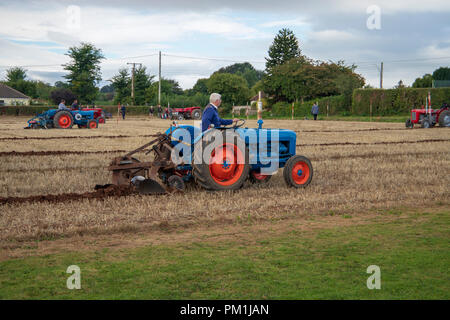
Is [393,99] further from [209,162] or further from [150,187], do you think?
[150,187]

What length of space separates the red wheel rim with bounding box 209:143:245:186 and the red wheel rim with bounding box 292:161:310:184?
1.11 m

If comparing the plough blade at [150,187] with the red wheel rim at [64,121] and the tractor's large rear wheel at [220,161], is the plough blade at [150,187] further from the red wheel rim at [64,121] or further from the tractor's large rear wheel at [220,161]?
the red wheel rim at [64,121]

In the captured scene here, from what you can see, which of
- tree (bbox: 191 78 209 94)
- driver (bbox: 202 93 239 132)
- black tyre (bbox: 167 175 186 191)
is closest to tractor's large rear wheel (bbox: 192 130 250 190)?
driver (bbox: 202 93 239 132)

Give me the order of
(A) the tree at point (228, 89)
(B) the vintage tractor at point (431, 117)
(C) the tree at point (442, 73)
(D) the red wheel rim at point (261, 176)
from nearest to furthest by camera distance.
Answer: (D) the red wheel rim at point (261, 176)
(B) the vintage tractor at point (431, 117)
(C) the tree at point (442, 73)
(A) the tree at point (228, 89)

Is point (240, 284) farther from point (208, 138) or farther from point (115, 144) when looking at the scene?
point (115, 144)

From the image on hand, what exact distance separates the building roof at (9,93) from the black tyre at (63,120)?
59745 mm

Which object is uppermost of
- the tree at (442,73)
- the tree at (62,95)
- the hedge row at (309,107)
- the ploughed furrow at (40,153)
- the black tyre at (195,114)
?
the tree at (442,73)

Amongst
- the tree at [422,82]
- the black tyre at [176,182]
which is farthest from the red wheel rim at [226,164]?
the tree at [422,82]

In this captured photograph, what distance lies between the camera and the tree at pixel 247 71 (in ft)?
416

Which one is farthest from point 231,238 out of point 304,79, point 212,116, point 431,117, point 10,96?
point 10,96

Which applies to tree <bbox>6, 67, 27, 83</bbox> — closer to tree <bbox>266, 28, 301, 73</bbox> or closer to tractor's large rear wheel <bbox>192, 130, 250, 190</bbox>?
tree <bbox>266, 28, 301, 73</bbox>

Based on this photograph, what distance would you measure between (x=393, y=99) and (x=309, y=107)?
986cm

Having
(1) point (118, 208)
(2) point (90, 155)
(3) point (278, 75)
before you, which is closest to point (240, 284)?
(1) point (118, 208)

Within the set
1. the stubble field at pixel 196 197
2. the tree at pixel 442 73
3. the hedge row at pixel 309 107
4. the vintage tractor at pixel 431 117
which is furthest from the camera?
the tree at pixel 442 73
